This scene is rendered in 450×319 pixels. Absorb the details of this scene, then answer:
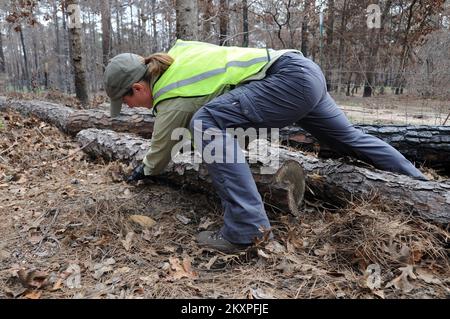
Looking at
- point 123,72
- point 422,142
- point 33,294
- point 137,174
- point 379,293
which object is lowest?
point 33,294

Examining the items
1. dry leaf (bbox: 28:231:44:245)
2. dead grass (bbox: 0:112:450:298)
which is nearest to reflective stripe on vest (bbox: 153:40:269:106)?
dead grass (bbox: 0:112:450:298)

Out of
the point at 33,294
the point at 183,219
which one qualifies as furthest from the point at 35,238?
the point at 183,219

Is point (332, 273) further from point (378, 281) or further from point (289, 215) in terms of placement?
point (289, 215)

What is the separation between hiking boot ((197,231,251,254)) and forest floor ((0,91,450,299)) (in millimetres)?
51

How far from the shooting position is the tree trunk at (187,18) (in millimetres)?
6215

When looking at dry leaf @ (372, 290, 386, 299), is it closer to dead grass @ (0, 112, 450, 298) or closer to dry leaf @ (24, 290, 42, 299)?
dead grass @ (0, 112, 450, 298)

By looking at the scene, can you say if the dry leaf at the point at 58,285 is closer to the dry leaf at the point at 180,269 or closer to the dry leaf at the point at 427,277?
the dry leaf at the point at 180,269

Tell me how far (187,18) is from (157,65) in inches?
158

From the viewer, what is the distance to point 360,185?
2863 mm

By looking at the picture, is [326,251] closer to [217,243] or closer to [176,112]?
[217,243]

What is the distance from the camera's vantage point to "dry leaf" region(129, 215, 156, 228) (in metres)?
2.95

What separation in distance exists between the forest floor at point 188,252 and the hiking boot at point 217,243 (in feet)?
0.17

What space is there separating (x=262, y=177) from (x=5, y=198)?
7.99 feet
